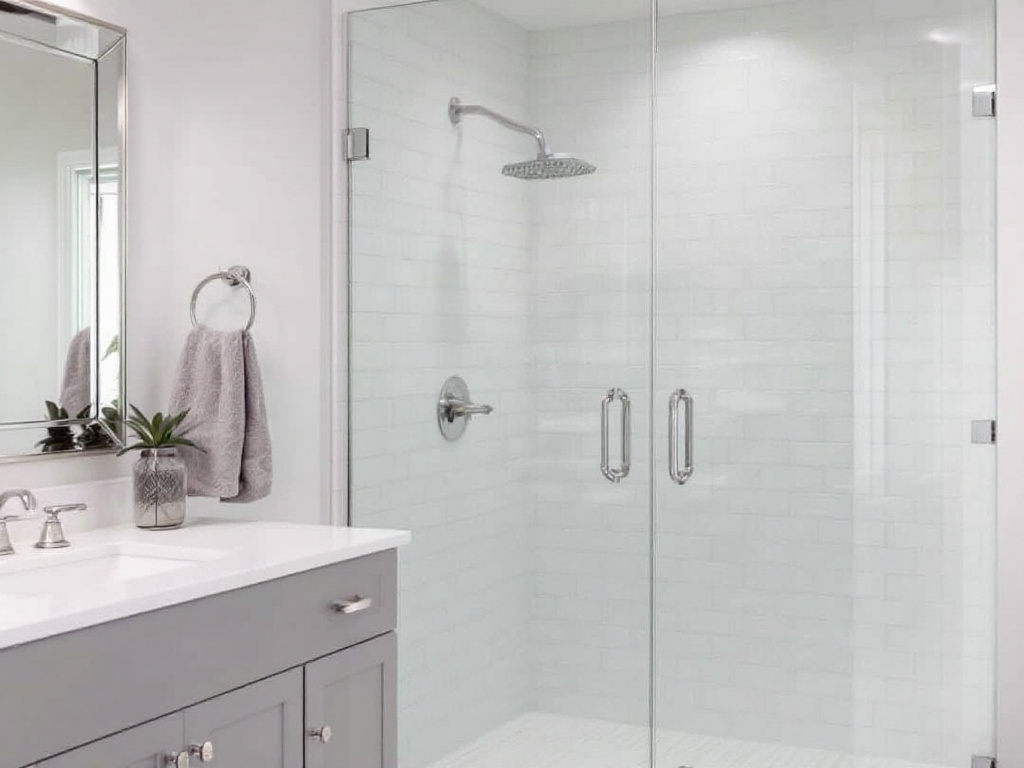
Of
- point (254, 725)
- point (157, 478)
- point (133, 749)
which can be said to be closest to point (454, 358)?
point (157, 478)

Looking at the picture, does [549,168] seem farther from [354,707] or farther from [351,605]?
[354,707]

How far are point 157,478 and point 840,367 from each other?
152 cm

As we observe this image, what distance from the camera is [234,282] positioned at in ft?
9.20

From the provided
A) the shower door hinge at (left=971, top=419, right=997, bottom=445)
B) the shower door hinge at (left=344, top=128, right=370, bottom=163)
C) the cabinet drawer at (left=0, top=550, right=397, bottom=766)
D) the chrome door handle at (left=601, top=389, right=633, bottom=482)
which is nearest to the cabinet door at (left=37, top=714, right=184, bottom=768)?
the cabinet drawer at (left=0, top=550, right=397, bottom=766)

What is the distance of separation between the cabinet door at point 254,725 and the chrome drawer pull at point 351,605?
0.48 feet

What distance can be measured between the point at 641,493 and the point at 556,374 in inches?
14.1

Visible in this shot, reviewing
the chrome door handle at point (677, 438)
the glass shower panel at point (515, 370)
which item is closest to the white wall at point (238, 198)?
the glass shower panel at point (515, 370)

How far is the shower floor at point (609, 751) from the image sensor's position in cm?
272

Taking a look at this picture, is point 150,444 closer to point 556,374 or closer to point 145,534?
point 145,534

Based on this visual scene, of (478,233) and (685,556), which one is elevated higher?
(478,233)

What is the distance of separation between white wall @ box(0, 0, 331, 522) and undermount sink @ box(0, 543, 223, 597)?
0.24m

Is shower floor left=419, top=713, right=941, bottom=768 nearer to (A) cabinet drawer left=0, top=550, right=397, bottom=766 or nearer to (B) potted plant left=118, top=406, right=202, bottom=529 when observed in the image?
(A) cabinet drawer left=0, top=550, right=397, bottom=766

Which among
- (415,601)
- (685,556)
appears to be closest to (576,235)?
(685,556)

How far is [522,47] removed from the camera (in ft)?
9.50
